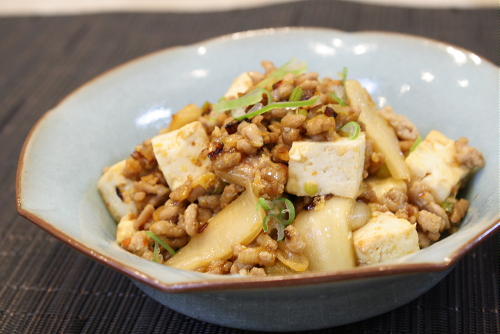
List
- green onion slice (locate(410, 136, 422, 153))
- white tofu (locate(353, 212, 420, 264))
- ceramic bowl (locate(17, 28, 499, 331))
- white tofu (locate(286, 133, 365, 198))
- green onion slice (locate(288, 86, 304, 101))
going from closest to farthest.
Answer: ceramic bowl (locate(17, 28, 499, 331)) → white tofu (locate(353, 212, 420, 264)) → white tofu (locate(286, 133, 365, 198)) → green onion slice (locate(288, 86, 304, 101)) → green onion slice (locate(410, 136, 422, 153))

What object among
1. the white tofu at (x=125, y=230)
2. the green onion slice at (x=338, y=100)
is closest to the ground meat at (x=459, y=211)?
the green onion slice at (x=338, y=100)

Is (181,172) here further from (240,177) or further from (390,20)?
(390,20)

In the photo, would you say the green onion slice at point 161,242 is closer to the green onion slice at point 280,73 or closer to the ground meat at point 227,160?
the ground meat at point 227,160

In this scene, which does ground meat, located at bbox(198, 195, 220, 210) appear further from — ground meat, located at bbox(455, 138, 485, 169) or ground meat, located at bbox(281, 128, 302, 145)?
ground meat, located at bbox(455, 138, 485, 169)

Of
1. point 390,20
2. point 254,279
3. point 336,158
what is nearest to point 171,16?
point 390,20

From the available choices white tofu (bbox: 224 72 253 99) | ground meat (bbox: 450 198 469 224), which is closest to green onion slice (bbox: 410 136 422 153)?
ground meat (bbox: 450 198 469 224)

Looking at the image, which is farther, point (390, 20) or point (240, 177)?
point (390, 20)

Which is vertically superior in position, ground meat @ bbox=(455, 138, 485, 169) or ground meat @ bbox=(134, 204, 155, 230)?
ground meat @ bbox=(455, 138, 485, 169)
